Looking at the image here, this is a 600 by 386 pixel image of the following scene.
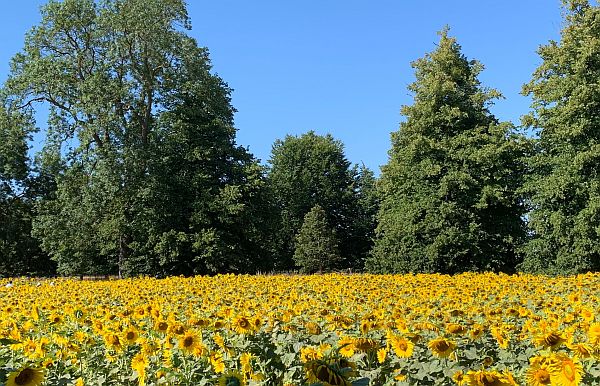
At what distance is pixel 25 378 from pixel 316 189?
1871 inches

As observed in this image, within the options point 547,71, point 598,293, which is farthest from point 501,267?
point 598,293

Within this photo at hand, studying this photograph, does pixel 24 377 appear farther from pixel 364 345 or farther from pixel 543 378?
pixel 543 378

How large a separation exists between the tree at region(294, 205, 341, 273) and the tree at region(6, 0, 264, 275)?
12354 mm

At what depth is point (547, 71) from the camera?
27297mm

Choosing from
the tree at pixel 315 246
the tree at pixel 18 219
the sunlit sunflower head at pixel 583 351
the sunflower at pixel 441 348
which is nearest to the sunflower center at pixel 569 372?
the sunlit sunflower head at pixel 583 351

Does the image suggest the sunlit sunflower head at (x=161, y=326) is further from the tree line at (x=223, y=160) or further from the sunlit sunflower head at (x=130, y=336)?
the tree line at (x=223, y=160)

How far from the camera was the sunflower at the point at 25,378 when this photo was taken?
283 cm

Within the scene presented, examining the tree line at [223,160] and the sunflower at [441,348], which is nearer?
the sunflower at [441,348]

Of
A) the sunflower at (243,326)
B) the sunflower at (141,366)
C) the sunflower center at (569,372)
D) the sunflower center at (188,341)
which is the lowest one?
the sunflower at (141,366)

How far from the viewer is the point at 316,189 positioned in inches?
1980

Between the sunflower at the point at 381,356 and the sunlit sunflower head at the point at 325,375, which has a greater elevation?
the sunlit sunflower head at the point at 325,375

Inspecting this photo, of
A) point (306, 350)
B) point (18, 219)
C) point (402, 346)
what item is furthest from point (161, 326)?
point (18, 219)

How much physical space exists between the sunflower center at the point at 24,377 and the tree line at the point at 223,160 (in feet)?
76.0

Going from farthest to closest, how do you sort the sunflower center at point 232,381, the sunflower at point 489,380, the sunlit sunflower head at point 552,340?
the sunlit sunflower head at point 552,340 → the sunflower at point 489,380 → the sunflower center at point 232,381
